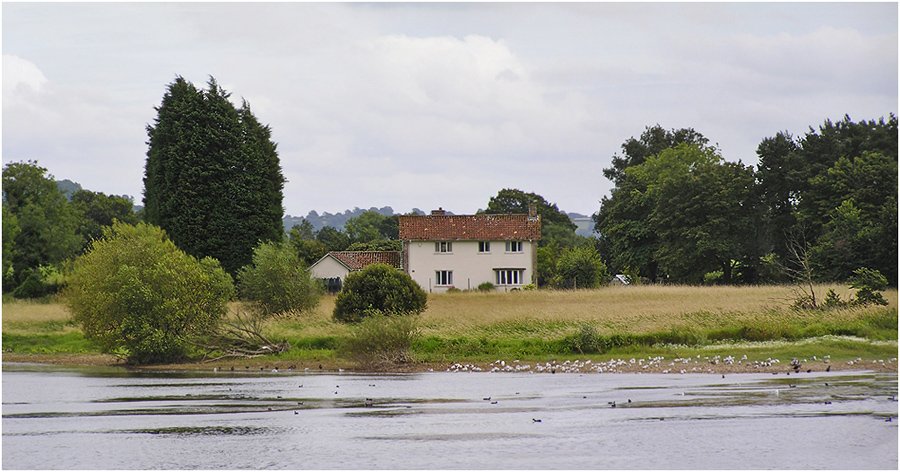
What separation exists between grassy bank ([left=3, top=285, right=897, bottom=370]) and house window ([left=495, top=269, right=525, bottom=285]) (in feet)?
87.6

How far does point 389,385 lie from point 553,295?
2873cm

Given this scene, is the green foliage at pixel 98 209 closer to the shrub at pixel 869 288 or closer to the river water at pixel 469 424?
the river water at pixel 469 424

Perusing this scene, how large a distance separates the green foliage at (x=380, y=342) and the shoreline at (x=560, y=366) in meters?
0.35

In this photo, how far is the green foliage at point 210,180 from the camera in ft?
211

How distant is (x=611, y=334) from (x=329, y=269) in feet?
146

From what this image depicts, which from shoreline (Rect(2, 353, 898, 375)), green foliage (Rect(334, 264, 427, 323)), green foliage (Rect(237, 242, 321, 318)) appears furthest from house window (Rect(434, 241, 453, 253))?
shoreline (Rect(2, 353, 898, 375))

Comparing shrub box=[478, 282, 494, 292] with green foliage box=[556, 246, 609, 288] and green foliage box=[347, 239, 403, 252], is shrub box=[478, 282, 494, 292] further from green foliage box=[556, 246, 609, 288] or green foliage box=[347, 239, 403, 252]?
green foliage box=[347, 239, 403, 252]

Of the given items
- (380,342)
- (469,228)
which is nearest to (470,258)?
(469,228)

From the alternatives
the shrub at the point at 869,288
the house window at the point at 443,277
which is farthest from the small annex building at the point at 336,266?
the shrub at the point at 869,288

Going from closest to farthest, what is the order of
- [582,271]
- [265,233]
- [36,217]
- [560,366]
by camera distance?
[560,366], [265,233], [582,271], [36,217]

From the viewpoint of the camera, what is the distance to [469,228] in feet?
243

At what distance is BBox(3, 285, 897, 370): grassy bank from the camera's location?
33.1 m

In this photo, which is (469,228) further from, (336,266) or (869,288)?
(869,288)

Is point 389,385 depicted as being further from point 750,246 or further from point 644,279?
point 644,279
